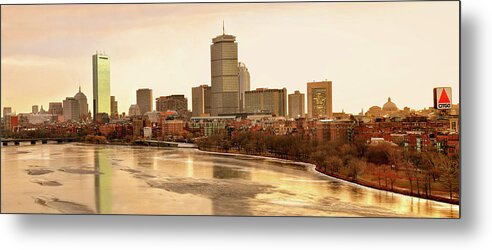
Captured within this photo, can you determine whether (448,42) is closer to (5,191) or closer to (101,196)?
(101,196)

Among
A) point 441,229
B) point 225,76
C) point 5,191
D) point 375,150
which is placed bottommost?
point 441,229

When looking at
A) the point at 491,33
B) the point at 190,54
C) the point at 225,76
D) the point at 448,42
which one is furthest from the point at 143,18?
the point at 491,33

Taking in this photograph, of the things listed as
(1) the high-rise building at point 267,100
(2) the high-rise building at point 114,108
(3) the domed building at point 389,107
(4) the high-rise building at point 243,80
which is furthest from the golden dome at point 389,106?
(2) the high-rise building at point 114,108

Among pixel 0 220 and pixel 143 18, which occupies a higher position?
pixel 143 18

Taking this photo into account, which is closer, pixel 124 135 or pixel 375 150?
pixel 375 150

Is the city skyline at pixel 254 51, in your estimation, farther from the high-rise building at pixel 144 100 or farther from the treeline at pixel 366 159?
the treeline at pixel 366 159

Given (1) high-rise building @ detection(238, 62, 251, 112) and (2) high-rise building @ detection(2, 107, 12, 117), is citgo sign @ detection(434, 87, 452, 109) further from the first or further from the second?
(2) high-rise building @ detection(2, 107, 12, 117)
